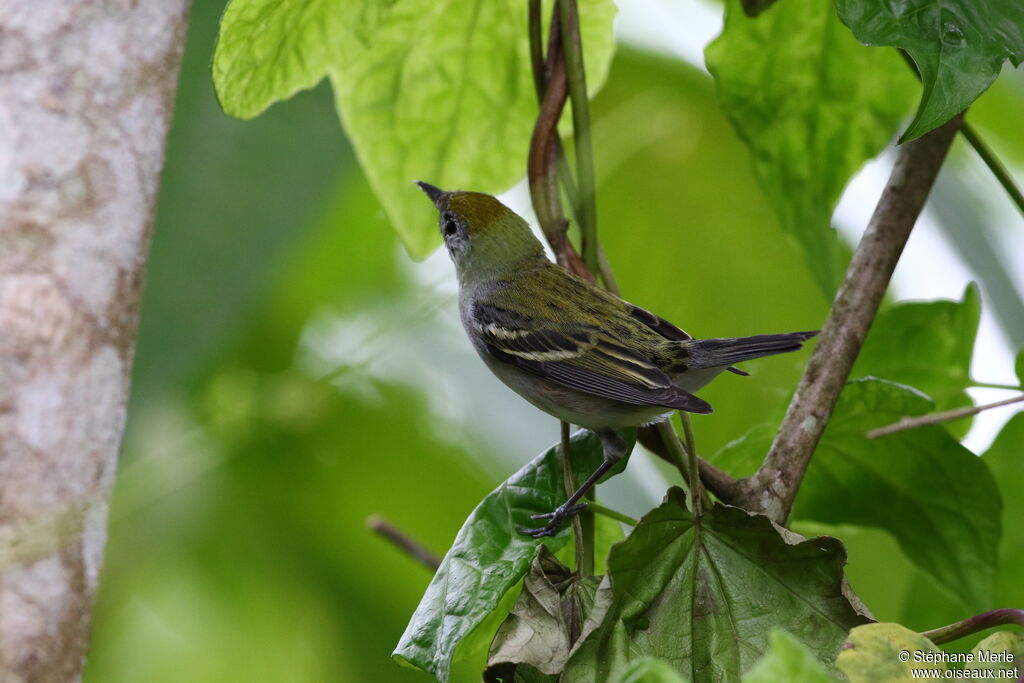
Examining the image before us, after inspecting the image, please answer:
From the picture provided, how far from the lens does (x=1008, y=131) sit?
244 cm

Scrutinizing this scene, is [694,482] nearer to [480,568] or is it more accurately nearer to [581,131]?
[480,568]

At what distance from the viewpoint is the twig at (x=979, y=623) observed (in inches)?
45.4

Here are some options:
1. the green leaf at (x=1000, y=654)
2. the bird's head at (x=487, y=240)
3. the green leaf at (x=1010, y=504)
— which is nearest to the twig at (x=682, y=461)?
the green leaf at (x=1000, y=654)

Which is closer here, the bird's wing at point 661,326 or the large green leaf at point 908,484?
the large green leaf at point 908,484

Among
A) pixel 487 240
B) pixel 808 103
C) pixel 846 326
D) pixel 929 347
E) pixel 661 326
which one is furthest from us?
pixel 487 240

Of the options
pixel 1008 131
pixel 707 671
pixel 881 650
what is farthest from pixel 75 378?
pixel 1008 131

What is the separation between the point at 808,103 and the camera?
1.90 m

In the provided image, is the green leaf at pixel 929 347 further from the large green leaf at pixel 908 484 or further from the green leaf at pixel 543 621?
the green leaf at pixel 543 621

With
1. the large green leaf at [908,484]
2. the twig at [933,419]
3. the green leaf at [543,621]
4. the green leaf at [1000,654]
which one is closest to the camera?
the green leaf at [1000,654]

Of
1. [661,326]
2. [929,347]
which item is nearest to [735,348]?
[661,326]

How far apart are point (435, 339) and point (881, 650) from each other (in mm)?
1737

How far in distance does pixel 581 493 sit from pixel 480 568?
180 mm

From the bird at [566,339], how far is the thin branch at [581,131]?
76 millimetres

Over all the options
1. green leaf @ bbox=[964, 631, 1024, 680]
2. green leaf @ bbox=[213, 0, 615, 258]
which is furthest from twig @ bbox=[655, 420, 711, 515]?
green leaf @ bbox=[213, 0, 615, 258]
